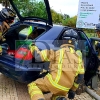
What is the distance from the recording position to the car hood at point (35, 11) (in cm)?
438

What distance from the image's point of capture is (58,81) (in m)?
3.22

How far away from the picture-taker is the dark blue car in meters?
3.93

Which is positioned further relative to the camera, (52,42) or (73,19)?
(73,19)

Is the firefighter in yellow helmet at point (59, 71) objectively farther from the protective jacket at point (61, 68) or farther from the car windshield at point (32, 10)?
the car windshield at point (32, 10)

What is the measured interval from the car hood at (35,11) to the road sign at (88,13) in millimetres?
2454

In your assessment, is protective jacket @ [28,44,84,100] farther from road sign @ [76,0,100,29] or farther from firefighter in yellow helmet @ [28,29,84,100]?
road sign @ [76,0,100,29]

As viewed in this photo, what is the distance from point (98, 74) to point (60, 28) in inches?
72.2

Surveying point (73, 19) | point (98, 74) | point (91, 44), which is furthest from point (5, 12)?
point (73, 19)

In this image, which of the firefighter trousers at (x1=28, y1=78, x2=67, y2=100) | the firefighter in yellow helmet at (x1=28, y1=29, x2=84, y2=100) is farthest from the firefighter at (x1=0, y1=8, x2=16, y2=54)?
the firefighter trousers at (x1=28, y1=78, x2=67, y2=100)

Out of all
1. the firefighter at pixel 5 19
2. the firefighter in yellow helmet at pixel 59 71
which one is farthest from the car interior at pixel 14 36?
the firefighter in yellow helmet at pixel 59 71

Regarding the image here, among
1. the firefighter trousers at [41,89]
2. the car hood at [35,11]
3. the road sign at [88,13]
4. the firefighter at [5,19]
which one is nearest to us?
the firefighter trousers at [41,89]

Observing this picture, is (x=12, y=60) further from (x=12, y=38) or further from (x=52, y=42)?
(x=12, y=38)

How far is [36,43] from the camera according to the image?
4051 mm

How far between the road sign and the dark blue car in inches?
97.4
